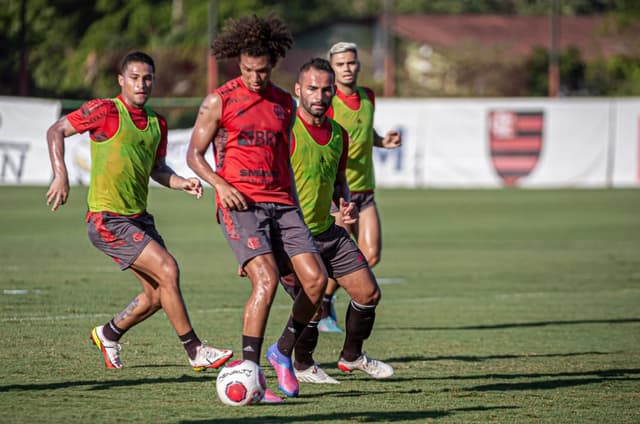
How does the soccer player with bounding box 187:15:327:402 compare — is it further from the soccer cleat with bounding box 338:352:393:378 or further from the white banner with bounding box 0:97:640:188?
the white banner with bounding box 0:97:640:188

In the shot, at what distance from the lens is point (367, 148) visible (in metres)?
10.1

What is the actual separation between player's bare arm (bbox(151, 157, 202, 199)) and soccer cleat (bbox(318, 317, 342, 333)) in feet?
9.01

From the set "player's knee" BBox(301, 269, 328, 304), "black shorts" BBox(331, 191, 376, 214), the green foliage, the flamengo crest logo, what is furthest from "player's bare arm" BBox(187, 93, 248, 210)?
the green foliage

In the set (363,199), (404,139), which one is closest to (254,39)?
(363,199)

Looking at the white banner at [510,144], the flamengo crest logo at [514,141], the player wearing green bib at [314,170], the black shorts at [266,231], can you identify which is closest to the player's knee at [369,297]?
the player wearing green bib at [314,170]

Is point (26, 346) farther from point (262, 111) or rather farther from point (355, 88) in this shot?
point (355, 88)

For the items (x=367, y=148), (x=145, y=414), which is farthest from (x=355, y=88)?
(x=145, y=414)

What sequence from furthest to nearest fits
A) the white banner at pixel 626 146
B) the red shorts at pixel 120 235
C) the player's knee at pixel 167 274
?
the white banner at pixel 626 146, the red shorts at pixel 120 235, the player's knee at pixel 167 274

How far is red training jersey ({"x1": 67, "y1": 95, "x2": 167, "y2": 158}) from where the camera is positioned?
7707 millimetres

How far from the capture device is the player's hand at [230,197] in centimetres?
693

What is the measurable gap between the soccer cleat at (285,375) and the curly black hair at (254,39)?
1.92 meters

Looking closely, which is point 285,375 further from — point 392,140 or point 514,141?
point 514,141

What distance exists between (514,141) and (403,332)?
787 inches

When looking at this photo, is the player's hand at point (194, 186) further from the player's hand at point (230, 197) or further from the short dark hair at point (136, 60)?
the short dark hair at point (136, 60)
